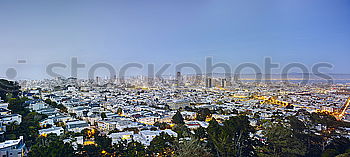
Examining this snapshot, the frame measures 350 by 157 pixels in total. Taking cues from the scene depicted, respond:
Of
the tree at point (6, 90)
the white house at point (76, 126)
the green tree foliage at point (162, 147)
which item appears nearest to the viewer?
the green tree foliage at point (162, 147)

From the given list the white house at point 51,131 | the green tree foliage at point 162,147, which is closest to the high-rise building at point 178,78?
the white house at point 51,131

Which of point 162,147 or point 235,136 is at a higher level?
point 235,136

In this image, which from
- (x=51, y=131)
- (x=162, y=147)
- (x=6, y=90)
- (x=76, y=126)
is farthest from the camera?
(x=6, y=90)

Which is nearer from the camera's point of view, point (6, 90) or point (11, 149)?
point (11, 149)

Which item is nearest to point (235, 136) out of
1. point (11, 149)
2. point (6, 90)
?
point (11, 149)

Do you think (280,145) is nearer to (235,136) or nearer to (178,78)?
(235,136)

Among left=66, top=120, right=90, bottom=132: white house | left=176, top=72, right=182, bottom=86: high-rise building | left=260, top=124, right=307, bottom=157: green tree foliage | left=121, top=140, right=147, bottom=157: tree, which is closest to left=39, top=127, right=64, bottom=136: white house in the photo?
left=66, top=120, right=90, bottom=132: white house

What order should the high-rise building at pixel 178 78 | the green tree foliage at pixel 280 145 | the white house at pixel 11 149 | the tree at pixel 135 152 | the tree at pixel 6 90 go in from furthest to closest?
the high-rise building at pixel 178 78 < the tree at pixel 6 90 < the white house at pixel 11 149 < the tree at pixel 135 152 < the green tree foliage at pixel 280 145

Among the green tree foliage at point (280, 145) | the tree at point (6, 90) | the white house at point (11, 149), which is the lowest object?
the white house at point (11, 149)

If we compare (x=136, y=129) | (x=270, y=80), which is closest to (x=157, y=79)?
(x=270, y=80)

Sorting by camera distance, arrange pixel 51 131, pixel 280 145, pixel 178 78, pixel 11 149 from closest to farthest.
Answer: pixel 280 145
pixel 11 149
pixel 51 131
pixel 178 78

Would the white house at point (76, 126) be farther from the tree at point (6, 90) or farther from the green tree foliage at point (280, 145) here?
the green tree foliage at point (280, 145)
